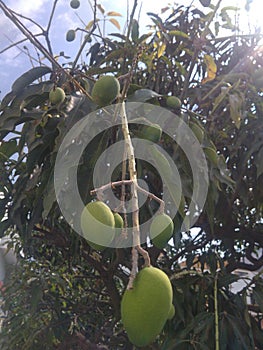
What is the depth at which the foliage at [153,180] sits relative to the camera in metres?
0.94

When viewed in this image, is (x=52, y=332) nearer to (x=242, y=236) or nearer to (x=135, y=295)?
(x=242, y=236)

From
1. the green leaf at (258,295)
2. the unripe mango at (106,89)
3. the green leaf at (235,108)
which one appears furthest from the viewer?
the green leaf at (258,295)

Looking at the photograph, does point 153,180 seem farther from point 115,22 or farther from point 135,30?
A: point 115,22

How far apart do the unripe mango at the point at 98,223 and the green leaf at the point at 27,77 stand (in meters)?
0.61

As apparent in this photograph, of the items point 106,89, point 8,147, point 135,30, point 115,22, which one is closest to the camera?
point 106,89

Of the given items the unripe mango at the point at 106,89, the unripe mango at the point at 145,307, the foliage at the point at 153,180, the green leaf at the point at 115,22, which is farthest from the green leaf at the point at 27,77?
the green leaf at the point at 115,22

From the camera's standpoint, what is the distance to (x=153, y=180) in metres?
1.42

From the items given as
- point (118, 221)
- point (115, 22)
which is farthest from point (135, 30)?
point (118, 221)

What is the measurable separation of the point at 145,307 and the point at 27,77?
2.57ft

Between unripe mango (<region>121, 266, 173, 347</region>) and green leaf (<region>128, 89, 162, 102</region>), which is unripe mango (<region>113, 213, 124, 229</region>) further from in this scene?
green leaf (<region>128, 89, 162, 102</region>)

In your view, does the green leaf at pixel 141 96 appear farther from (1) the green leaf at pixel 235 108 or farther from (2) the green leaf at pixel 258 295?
(2) the green leaf at pixel 258 295

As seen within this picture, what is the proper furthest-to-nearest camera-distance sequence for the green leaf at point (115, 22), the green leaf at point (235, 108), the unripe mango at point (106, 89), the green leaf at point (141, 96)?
1. the green leaf at point (115, 22)
2. the green leaf at point (235, 108)
3. the green leaf at point (141, 96)
4. the unripe mango at point (106, 89)

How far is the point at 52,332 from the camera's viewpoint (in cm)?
194

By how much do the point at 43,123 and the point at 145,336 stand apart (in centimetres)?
68
